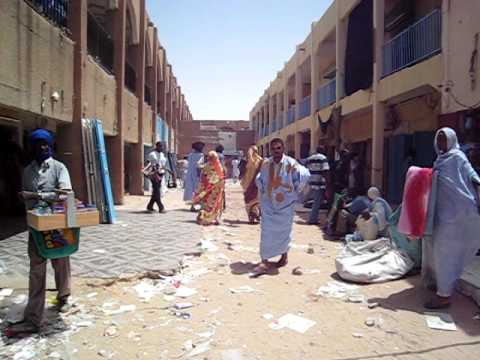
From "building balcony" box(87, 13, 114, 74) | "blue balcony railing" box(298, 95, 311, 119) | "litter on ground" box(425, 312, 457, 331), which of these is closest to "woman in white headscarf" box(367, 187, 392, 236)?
"litter on ground" box(425, 312, 457, 331)

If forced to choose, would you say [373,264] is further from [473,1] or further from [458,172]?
[473,1]

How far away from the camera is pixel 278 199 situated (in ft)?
18.5

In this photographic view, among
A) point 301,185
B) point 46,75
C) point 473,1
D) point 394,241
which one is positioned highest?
point 473,1

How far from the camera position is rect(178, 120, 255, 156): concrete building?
129 feet

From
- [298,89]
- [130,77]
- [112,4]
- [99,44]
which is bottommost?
[99,44]

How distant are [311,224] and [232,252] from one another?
359cm

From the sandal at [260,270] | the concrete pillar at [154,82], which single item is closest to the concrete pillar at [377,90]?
the sandal at [260,270]

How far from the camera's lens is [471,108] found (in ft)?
20.9

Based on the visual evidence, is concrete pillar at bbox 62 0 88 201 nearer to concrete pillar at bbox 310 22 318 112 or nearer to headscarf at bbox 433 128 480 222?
headscarf at bbox 433 128 480 222

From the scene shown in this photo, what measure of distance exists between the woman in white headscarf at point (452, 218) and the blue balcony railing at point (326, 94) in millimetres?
10582

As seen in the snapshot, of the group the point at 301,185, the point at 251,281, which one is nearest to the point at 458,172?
the point at 301,185

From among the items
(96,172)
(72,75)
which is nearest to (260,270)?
(96,172)

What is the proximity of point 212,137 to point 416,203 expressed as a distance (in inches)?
1432

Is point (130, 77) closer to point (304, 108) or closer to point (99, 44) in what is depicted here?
point (99, 44)
